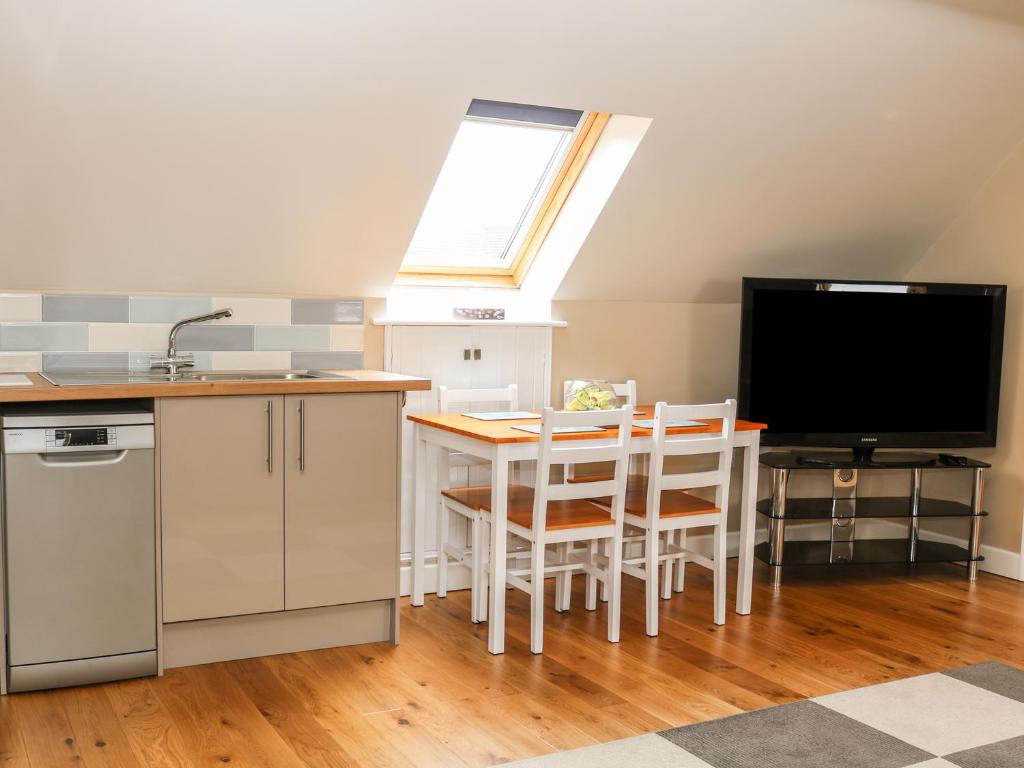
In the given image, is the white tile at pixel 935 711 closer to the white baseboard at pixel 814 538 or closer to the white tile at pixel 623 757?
the white tile at pixel 623 757

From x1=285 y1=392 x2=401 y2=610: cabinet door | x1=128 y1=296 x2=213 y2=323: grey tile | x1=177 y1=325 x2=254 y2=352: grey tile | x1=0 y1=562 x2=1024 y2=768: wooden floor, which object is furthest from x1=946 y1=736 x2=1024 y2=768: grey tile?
x1=128 y1=296 x2=213 y2=323: grey tile

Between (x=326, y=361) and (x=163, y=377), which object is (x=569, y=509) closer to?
(x=326, y=361)

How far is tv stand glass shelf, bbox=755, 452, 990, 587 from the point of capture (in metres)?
4.38

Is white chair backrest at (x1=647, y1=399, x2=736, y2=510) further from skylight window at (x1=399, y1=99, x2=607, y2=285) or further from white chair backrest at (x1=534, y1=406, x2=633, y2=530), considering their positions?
skylight window at (x1=399, y1=99, x2=607, y2=285)

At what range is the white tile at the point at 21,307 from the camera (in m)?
3.40

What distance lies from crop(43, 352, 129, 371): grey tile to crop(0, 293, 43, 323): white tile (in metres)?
0.13

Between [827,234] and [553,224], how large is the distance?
1.30 metres

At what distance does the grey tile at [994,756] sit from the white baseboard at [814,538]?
1.96 m

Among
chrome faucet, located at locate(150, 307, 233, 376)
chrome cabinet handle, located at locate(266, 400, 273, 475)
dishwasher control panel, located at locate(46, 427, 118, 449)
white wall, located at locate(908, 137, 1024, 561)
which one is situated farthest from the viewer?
white wall, located at locate(908, 137, 1024, 561)

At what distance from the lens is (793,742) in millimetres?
2758

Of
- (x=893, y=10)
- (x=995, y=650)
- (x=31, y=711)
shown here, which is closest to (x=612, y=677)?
(x=995, y=650)

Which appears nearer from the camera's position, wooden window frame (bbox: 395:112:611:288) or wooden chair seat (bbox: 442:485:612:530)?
wooden chair seat (bbox: 442:485:612:530)

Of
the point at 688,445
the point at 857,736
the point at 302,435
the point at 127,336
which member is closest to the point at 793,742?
the point at 857,736

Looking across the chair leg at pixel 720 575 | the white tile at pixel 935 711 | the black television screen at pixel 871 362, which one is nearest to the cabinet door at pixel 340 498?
the chair leg at pixel 720 575
